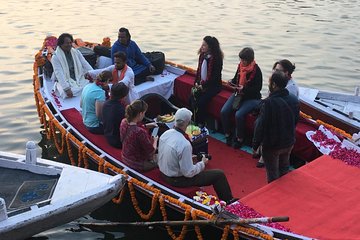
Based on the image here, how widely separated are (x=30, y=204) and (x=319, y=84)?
972cm

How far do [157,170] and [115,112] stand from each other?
1024mm

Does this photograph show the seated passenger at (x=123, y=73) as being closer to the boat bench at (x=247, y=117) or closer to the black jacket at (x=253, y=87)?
the boat bench at (x=247, y=117)

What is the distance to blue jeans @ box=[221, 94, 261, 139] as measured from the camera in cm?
777

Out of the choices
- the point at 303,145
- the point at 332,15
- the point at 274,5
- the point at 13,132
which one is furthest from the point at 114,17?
the point at 303,145

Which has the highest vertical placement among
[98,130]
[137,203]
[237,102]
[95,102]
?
[95,102]

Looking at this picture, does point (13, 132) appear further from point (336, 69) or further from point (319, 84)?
point (336, 69)

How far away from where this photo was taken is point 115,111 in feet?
22.1

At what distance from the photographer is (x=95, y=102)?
743 centimetres

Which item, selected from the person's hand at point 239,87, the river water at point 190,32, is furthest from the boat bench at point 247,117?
the river water at point 190,32

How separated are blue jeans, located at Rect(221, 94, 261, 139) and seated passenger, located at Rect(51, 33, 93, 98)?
2827mm

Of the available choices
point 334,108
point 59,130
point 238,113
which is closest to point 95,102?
point 59,130

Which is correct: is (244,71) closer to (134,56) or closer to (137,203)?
(134,56)

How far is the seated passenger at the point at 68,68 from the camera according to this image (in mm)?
8812

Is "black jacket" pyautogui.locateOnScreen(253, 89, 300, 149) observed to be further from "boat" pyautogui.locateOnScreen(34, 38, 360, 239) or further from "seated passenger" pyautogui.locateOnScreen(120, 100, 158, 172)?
"seated passenger" pyautogui.locateOnScreen(120, 100, 158, 172)
